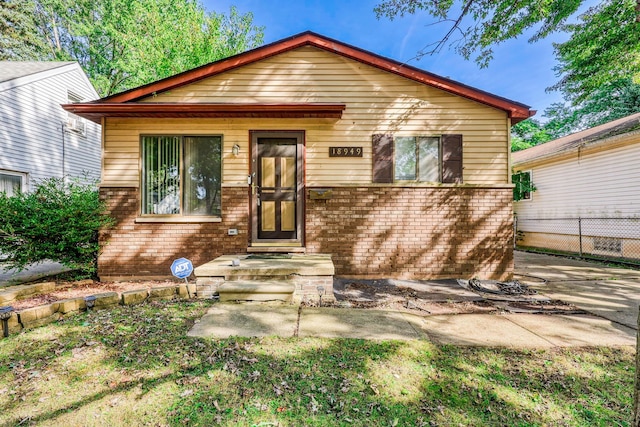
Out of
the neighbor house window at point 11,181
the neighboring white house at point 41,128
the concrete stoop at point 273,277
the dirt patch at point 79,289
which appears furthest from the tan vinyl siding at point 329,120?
the neighbor house window at point 11,181

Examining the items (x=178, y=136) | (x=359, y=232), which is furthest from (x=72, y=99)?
(x=359, y=232)

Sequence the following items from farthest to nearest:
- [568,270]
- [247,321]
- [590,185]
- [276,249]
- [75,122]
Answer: [75,122] → [590,185] → [568,270] → [276,249] → [247,321]

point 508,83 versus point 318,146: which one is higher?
point 508,83

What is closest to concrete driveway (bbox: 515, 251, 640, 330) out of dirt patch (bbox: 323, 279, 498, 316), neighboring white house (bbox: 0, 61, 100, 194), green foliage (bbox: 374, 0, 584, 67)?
dirt patch (bbox: 323, 279, 498, 316)

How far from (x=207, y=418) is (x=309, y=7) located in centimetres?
1658

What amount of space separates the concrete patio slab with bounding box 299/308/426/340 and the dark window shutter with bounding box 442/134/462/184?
341cm

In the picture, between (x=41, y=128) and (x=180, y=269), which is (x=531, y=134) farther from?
(x=41, y=128)

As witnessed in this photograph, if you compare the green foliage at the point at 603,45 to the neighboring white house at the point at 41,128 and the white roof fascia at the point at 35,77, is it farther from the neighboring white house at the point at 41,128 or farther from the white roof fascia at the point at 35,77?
the white roof fascia at the point at 35,77

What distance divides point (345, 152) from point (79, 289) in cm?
552

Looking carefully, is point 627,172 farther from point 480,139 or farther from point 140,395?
point 140,395

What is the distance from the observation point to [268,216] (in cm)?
591

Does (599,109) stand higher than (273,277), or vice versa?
(599,109)

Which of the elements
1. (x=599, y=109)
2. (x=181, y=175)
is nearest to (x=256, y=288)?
(x=181, y=175)

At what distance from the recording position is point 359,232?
Result: 576 cm
